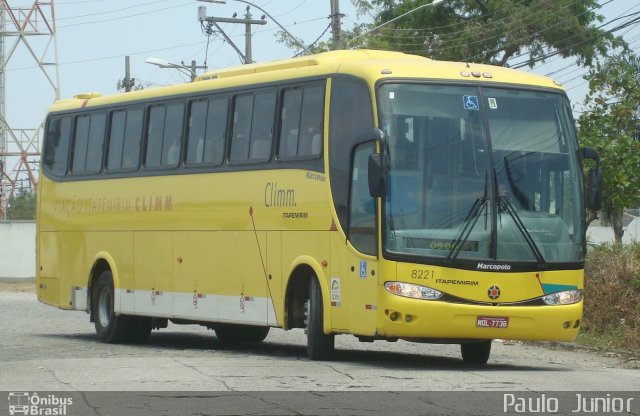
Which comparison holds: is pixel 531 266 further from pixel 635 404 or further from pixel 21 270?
pixel 21 270

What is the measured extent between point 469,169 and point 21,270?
3759 cm

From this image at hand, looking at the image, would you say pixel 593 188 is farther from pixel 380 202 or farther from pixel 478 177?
pixel 380 202

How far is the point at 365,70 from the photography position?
54.5ft

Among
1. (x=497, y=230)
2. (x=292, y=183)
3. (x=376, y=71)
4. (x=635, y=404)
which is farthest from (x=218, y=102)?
(x=635, y=404)

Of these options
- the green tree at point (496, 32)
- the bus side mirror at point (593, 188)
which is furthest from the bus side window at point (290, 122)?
the green tree at point (496, 32)

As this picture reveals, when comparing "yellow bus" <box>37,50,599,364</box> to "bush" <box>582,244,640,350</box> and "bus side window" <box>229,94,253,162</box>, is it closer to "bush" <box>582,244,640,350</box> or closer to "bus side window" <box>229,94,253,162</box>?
"bus side window" <box>229,94,253,162</box>

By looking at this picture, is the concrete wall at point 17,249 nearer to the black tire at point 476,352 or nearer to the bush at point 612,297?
the bush at point 612,297

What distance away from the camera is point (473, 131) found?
16.5m

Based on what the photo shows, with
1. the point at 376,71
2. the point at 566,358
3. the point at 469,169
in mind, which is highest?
the point at 376,71

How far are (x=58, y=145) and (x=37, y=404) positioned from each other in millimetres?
12876

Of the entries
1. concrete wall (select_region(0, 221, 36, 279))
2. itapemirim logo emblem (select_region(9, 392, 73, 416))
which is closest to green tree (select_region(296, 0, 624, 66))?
concrete wall (select_region(0, 221, 36, 279))

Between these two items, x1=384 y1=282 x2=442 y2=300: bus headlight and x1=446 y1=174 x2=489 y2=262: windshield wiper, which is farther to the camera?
x1=446 y1=174 x2=489 y2=262: windshield wiper

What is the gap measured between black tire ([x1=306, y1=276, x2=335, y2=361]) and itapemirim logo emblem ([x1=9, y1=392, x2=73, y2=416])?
4790 mm

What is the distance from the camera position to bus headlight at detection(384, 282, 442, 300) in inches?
622
